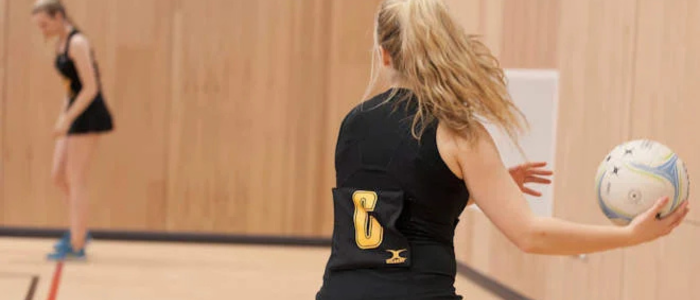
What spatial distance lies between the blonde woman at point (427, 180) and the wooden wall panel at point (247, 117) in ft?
20.8

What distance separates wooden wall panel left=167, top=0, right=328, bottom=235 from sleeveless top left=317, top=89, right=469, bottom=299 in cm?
635

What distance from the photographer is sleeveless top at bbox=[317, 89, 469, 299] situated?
2340 millimetres

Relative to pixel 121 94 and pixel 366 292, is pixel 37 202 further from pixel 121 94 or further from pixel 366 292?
pixel 366 292

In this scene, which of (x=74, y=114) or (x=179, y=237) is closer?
(x=74, y=114)

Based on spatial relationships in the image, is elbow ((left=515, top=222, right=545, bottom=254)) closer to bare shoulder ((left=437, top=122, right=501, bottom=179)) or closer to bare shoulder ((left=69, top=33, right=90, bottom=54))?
bare shoulder ((left=437, top=122, right=501, bottom=179))

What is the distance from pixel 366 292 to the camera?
235 cm

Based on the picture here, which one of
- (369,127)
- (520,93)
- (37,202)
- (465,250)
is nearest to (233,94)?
(37,202)

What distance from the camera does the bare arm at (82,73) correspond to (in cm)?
680

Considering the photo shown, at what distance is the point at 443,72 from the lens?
2332mm

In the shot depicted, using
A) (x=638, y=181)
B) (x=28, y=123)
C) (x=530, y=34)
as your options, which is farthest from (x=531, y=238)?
(x=28, y=123)

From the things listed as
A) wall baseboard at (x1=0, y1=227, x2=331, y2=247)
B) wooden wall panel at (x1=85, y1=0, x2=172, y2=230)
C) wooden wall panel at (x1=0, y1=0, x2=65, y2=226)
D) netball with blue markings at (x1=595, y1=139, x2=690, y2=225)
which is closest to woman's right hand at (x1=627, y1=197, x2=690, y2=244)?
netball with blue markings at (x1=595, y1=139, x2=690, y2=225)

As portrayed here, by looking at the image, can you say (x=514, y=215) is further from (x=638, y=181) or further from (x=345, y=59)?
(x=345, y=59)

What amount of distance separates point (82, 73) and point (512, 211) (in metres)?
5.01

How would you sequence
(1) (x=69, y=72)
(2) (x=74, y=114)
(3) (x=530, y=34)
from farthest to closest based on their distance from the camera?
(1) (x=69, y=72) < (2) (x=74, y=114) < (3) (x=530, y=34)
